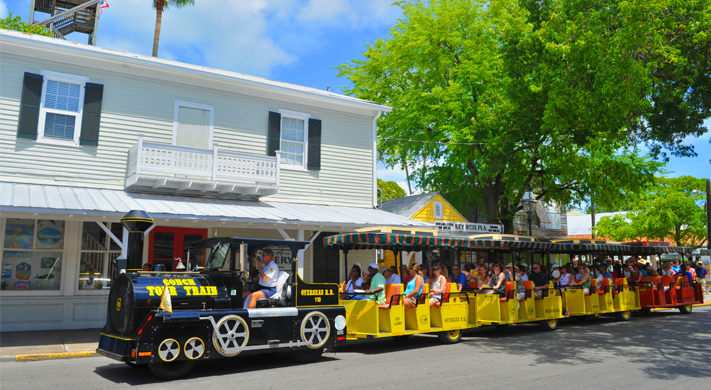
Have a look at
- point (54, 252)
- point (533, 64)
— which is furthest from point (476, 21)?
point (54, 252)

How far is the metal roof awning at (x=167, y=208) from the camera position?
35.7ft

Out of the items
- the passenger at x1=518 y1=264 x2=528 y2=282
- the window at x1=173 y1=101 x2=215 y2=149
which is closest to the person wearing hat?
the passenger at x1=518 y1=264 x2=528 y2=282

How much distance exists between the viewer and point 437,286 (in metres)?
11.5

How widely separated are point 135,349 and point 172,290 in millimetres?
956

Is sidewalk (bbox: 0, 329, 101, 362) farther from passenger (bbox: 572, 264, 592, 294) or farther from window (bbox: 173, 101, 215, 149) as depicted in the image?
passenger (bbox: 572, 264, 592, 294)

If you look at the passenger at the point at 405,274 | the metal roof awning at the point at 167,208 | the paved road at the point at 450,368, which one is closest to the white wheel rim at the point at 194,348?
the paved road at the point at 450,368

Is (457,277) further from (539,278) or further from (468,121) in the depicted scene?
(468,121)

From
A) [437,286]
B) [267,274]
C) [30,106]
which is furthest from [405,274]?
[30,106]

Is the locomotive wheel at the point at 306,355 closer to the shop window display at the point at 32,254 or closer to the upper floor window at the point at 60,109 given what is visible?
the shop window display at the point at 32,254

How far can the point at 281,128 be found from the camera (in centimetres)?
1705

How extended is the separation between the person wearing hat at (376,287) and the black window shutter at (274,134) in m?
6.89

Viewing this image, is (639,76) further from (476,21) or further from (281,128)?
(476,21)

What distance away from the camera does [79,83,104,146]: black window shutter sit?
544 inches

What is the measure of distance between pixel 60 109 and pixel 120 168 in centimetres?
210
